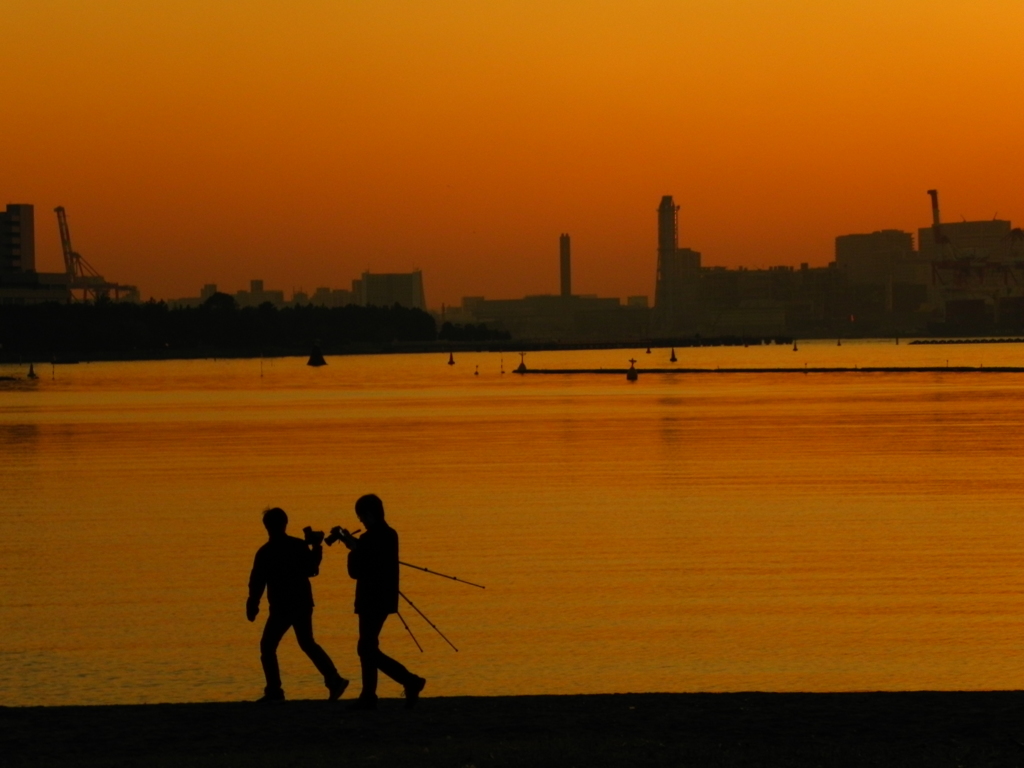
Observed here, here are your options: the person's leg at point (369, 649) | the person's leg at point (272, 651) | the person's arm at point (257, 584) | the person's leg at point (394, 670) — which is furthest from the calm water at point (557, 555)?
the person's leg at point (369, 649)

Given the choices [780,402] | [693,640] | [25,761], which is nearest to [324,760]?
[25,761]

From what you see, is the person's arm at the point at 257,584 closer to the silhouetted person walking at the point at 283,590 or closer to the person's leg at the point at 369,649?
the silhouetted person walking at the point at 283,590

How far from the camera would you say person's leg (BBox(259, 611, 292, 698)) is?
15.0 metres

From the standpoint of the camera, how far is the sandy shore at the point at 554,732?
477 inches

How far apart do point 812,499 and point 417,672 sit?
1858 cm

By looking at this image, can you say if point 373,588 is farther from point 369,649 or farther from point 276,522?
point 276,522

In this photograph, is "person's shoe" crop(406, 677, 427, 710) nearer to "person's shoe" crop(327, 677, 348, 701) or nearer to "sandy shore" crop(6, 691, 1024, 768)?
"sandy shore" crop(6, 691, 1024, 768)

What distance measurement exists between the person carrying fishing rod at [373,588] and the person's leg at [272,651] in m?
0.84

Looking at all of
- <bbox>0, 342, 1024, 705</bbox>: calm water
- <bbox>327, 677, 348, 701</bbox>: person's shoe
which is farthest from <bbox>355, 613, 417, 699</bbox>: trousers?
<bbox>0, 342, 1024, 705</bbox>: calm water

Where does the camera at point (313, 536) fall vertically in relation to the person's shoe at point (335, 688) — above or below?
above

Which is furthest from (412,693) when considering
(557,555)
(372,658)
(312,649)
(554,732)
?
(557,555)

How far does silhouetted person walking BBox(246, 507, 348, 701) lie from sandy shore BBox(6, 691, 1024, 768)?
1.74 feet

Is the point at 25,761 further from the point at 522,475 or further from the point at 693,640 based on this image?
the point at 522,475

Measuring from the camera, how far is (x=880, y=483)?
38656 millimetres
